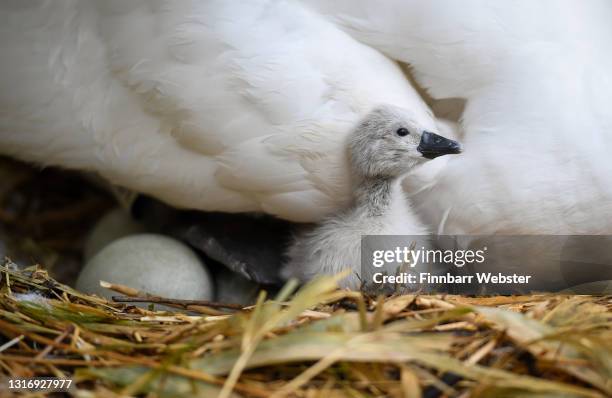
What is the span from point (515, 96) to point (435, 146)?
0.17 m

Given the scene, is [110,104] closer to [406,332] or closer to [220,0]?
[220,0]

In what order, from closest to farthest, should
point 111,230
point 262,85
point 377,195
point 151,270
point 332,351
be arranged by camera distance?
1. point 332,351
2. point 262,85
3. point 377,195
4. point 151,270
5. point 111,230

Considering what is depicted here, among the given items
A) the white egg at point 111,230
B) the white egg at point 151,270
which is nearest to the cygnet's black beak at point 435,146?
the white egg at point 151,270

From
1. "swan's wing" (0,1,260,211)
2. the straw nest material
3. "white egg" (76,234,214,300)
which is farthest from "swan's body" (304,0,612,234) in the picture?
"white egg" (76,234,214,300)

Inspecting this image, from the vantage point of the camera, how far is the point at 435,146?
137 cm

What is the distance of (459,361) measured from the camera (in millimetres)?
1026

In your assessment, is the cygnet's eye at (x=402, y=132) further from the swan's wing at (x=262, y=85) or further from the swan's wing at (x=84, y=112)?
the swan's wing at (x=84, y=112)

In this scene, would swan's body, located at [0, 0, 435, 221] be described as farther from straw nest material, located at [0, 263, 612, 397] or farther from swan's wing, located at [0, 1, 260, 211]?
straw nest material, located at [0, 263, 612, 397]

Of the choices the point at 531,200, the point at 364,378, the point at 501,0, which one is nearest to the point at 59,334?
the point at 364,378

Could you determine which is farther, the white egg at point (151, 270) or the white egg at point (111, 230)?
the white egg at point (111, 230)

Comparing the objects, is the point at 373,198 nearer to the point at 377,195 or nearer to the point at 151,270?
the point at 377,195

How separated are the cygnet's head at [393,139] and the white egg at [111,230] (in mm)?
768

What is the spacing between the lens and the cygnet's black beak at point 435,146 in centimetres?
135

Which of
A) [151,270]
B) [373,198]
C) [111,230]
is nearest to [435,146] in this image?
[373,198]
